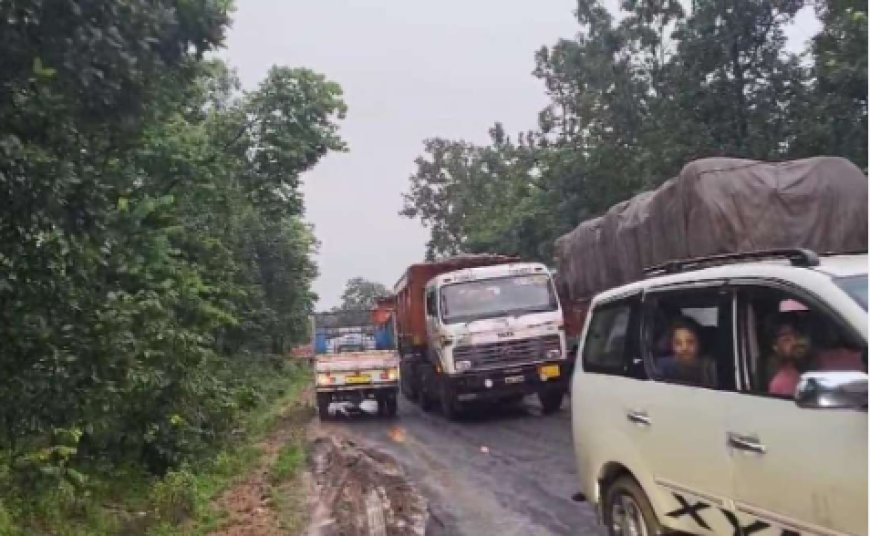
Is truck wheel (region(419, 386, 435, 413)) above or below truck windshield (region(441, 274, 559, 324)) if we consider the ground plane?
below

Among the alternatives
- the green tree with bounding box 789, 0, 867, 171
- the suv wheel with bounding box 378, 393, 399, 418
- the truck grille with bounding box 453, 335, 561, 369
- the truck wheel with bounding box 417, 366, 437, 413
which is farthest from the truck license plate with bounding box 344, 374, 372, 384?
the green tree with bounding box 789, 0, 867, 171

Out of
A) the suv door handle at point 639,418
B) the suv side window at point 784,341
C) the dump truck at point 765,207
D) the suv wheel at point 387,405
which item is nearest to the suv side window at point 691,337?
the suv side window at point 784,341

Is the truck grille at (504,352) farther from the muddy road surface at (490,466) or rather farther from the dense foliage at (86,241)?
the dense foliage at (86,241)

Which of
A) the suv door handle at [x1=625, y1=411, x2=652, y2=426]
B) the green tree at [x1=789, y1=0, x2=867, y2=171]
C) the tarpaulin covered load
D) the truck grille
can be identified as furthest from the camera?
the green tree at [x1=789, y1=0, x2=867, y2=171]

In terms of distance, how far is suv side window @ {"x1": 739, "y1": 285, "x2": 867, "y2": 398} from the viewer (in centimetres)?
416

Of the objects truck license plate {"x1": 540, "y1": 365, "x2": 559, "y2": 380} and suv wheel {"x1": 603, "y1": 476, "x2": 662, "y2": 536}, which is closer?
suv wheel {"x1": 603, "y1": 476, "x2": 662, "y2": 536}

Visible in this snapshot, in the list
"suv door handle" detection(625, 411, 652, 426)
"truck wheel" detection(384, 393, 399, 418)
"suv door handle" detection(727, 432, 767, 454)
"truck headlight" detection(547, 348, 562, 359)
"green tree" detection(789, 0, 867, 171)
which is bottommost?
"truck wheel" detection(384, 393, 399, 418)

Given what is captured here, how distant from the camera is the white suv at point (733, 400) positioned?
388 centimetres

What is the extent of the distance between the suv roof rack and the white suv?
12 millimetres

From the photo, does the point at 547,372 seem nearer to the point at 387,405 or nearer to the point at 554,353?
the point at 554,353

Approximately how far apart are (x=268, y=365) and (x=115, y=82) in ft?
97.2

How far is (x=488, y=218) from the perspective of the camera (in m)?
53.9

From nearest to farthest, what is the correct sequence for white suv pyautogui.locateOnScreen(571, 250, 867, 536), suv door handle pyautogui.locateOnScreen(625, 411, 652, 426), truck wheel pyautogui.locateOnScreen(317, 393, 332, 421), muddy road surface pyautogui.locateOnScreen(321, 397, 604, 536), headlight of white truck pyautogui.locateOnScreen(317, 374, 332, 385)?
white suv pyautogui.locateOnScreen(571, 250, 867, 536), suv door handle pyautogui.locateOnScreen(625, 411, 652, 426), muddy road surface pyautogui.locateOnScreen(321, 397, 604, 536), headlight of white truck pyautogui.locateOnScreen(317, 374, 332, 385), truck wheel pyautogui.locateOnScreen(317, 393, 332, 421)

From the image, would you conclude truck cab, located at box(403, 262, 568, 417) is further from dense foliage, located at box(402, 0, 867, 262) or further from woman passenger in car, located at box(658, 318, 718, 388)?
woman passenger in car, located at box(658, 318, 718, 388)
